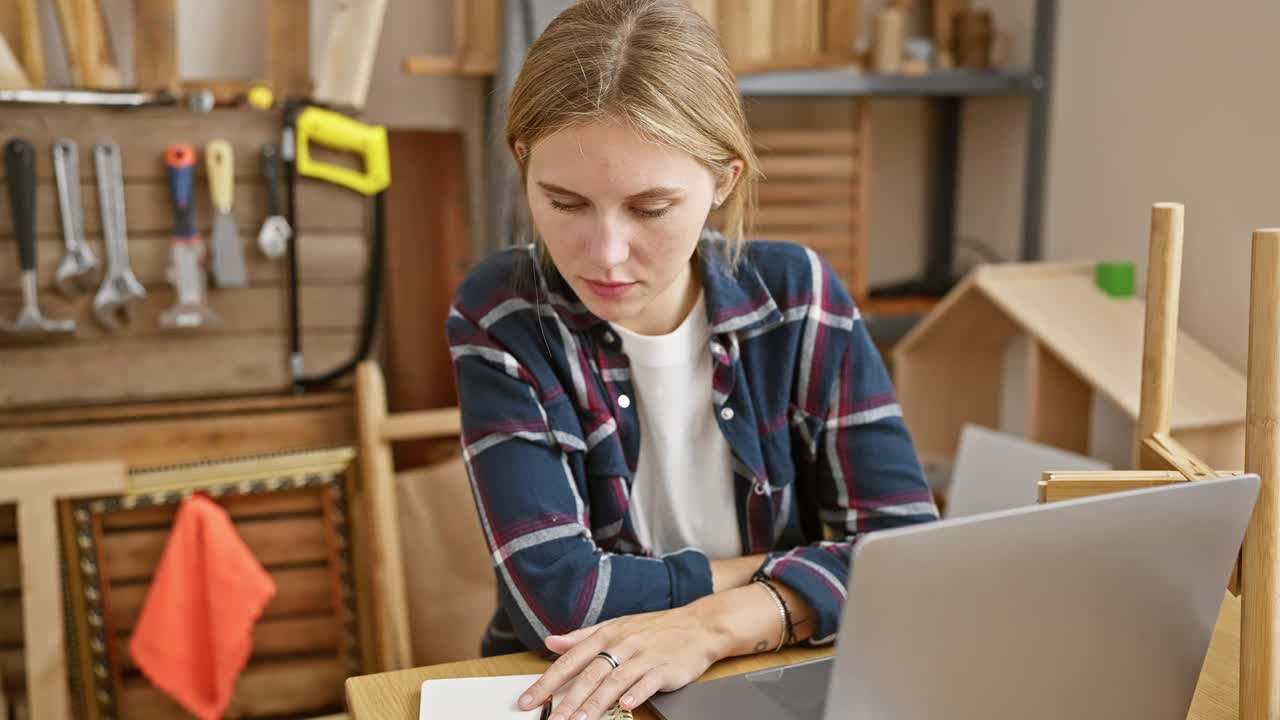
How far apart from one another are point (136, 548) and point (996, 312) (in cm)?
161

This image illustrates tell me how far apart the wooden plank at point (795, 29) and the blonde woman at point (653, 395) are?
107 centimetres

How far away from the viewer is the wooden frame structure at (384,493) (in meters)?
1.96

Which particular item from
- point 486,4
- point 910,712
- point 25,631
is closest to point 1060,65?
point 486,4

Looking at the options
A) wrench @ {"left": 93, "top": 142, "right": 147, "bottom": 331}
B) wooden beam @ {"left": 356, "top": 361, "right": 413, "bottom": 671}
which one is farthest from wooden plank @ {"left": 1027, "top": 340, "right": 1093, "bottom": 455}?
wrench @ {"left": 93, "top": 142, "right": 147, "bottom": 331}

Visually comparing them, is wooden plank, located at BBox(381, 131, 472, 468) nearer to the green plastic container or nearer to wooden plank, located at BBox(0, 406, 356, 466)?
wooden plank, located at BBox(0, 406, 356, 466)

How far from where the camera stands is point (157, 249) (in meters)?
1.91

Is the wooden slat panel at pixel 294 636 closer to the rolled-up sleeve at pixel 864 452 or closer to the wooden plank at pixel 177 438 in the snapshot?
the wooden plank at pixel 177 438

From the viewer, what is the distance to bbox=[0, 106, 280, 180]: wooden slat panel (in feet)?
6.00

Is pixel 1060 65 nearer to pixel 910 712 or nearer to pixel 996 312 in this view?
pixel 996 312

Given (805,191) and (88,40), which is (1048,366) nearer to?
(805,191)

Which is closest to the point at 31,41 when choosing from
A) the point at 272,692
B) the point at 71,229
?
the point at 71,229

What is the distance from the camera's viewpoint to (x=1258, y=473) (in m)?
0.76

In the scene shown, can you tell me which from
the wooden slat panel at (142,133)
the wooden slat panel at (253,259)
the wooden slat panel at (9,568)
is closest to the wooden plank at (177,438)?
the wooden slat panel at (9,568)

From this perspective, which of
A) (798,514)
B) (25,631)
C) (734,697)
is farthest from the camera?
(25,631)
